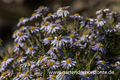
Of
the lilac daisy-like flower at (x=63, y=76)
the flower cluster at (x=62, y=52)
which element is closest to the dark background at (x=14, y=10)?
the flower cluster at (x=62, y=52)

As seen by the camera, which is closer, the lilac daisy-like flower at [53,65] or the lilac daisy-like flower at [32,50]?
the lilac daisy-like flower at [53,65]

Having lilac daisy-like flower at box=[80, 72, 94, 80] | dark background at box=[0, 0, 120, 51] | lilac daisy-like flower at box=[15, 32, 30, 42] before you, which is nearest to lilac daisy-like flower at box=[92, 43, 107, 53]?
lilac daisy-like flower at box=[80, 72, 94, 80]

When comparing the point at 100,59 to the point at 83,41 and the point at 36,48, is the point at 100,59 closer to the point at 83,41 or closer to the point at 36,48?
the point at 83,41

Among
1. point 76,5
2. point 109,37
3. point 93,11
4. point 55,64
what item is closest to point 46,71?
point 55,64

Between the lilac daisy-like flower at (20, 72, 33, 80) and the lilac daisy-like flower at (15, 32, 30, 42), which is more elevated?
the lilac daisy-like flower at (15, 32, 30, 42)

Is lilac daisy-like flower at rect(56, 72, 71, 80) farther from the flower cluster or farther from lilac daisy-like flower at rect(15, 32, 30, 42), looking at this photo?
lilac daisy-like flower at rect(15, 32, 30, 42)

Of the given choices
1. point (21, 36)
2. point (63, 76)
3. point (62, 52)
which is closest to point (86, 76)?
point (63, 76)

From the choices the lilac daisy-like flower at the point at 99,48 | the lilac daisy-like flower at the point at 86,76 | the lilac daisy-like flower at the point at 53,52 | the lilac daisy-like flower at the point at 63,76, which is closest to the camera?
the lilac daisy-like flower at the point at 63,76

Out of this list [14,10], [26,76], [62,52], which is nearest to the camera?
[26,76]

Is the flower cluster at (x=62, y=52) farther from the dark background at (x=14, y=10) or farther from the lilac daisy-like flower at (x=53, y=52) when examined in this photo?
the dark background at (x=14, y=10)

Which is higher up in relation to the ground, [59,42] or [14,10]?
[14,10]

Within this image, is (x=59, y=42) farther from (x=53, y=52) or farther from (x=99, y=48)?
(x=99, y=48)

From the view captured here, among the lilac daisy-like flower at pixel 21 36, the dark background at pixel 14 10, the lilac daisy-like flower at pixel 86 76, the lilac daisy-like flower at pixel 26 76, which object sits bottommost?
the lilac daisy-like flower at pixel 86 76
